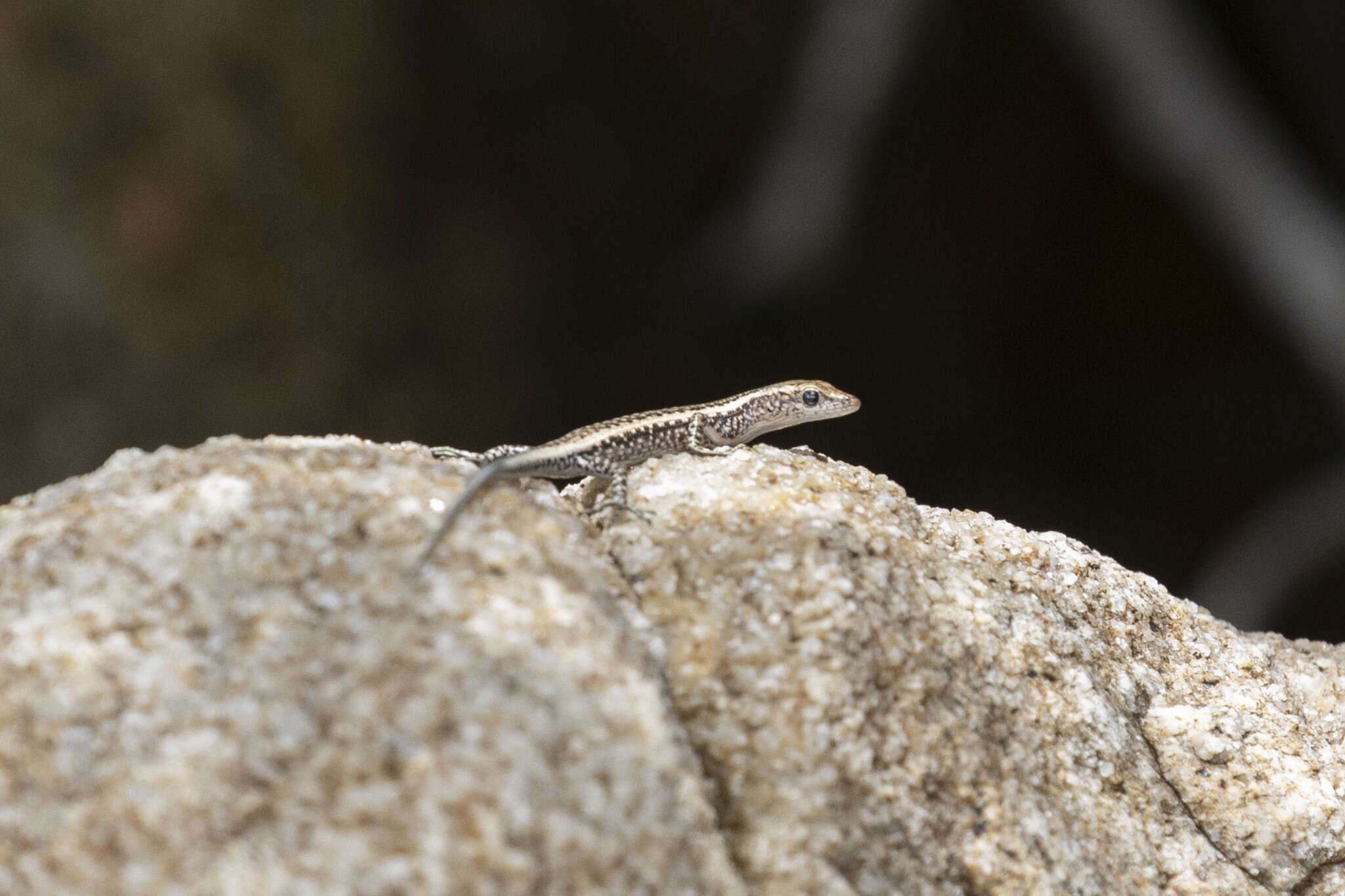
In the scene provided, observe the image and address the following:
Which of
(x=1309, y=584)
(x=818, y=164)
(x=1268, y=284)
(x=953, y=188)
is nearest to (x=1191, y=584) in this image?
(x=1309, y=584)

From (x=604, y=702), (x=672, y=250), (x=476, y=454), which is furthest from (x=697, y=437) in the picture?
(x=672, y=250)

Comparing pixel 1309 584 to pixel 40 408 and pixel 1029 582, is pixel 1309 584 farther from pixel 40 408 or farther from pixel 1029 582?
pixel 40 408

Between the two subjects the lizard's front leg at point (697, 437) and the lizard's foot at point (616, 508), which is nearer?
the lizard's foot at point (616, 508)

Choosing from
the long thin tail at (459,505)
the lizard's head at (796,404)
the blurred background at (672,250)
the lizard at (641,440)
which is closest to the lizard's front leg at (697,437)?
the lizard at (641,440)

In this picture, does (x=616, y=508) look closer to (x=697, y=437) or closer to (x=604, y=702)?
(x=604, y=702)

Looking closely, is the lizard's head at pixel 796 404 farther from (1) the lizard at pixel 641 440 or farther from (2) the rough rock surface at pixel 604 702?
(2) the rough rock surface at pixel 604 702

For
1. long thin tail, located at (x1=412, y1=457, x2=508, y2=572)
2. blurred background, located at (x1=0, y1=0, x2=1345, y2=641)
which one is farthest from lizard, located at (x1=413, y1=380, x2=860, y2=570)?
blurred background, located at (x1=0, y1=0, x2=1345, y2=641)
